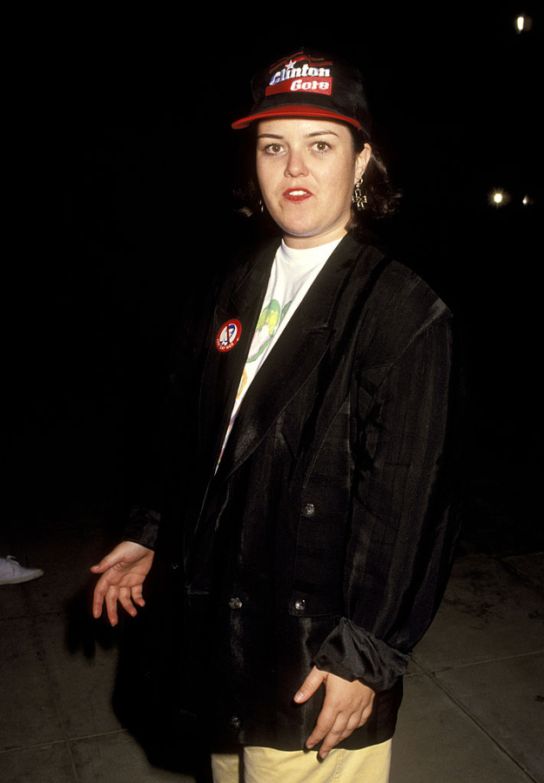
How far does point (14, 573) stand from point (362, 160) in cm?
340

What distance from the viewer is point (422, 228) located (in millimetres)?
16844

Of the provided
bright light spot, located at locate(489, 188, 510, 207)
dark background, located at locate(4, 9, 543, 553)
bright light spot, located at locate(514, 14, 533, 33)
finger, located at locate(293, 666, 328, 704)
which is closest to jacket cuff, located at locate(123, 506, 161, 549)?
finger, located at locate(293, 666, 328, 704)

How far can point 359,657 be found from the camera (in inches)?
63.2

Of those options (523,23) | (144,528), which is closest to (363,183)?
(144,528)

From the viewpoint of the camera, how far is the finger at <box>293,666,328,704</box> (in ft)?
5.44

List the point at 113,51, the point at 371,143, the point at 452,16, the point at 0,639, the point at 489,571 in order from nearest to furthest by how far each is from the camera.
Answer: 1. the point at 371,143
2. the point at 0,639
3. the point at 489,571
4. the point at 113,51
5. the point at 452,16

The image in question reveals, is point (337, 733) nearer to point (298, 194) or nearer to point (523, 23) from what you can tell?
point (298, 194)

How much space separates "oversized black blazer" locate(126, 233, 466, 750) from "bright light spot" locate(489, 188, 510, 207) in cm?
1715

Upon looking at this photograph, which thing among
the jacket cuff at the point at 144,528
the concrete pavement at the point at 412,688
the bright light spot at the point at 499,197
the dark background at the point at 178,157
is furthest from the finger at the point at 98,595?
the bright light spot at the point at 499,197

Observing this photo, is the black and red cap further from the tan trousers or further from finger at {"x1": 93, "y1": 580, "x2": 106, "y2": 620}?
the tan trousers

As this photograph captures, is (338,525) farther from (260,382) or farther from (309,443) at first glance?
(260,382)

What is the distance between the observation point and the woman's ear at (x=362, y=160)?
1954mm

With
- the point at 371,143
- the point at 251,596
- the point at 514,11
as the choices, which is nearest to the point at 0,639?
the point at 251,596

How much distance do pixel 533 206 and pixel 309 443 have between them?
61.0ft
